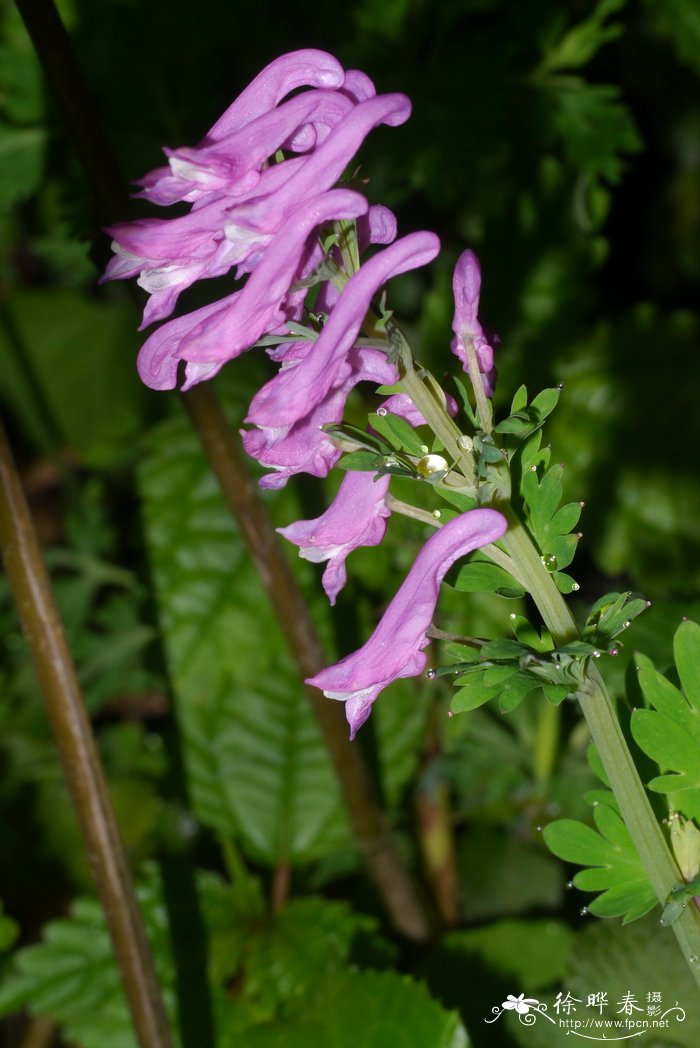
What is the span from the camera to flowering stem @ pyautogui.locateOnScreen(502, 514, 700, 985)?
3.83 feet

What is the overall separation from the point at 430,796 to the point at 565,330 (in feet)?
4.76

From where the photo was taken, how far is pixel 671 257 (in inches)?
154

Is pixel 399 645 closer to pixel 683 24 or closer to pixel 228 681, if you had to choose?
pixel 228 681

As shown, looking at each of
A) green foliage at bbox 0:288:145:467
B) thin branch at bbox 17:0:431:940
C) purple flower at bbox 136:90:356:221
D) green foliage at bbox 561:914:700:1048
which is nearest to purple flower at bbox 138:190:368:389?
purple flower at bbox 136:90:356:221

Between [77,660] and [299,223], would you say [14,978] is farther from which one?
[299,223]

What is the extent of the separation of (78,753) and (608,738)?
982 mm

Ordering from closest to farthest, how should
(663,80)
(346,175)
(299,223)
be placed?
(299,223) → (346,175) → (663,80)

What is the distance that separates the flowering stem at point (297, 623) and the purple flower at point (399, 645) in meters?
0.88

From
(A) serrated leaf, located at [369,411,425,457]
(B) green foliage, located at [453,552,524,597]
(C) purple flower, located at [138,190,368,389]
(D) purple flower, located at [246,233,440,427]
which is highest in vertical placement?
(C) purple flower, located at [138,190,368,389]

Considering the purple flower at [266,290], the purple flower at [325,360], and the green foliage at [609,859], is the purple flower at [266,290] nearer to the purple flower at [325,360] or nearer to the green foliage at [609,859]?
the purple flower at [325,360]

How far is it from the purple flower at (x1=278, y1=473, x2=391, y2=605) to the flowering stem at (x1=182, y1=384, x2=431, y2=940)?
2.42 ft

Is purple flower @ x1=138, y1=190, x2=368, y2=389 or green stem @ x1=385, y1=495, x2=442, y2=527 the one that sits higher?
purple flower @ x1=138, y1=190, x2=368, y2=389

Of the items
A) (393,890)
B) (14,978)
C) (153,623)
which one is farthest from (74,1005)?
(153,623)

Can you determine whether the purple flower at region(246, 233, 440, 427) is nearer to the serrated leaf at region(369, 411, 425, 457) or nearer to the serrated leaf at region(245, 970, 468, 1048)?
the serrated leaf at region(369, 411, 425, 457)
